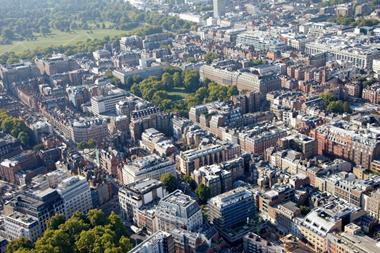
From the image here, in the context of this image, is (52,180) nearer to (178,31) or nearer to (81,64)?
(81,64)

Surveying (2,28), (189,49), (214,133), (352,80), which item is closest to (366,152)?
(214,133)

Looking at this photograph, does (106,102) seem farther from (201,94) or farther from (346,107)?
(346,107)

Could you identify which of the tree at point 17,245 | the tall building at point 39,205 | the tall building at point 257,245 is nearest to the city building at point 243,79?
the tall building at point 257,245

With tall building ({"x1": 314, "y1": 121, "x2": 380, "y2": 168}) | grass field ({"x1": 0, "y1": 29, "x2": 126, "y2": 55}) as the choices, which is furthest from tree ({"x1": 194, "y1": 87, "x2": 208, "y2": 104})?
grass field ({"x1": 0, "y1": 29, "x2": 126, "y2": 55})

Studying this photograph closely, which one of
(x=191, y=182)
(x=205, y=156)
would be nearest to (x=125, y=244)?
(x=191, y=182)

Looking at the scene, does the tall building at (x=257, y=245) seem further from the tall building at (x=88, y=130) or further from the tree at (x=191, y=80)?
the tree at (x=191, y=80)
